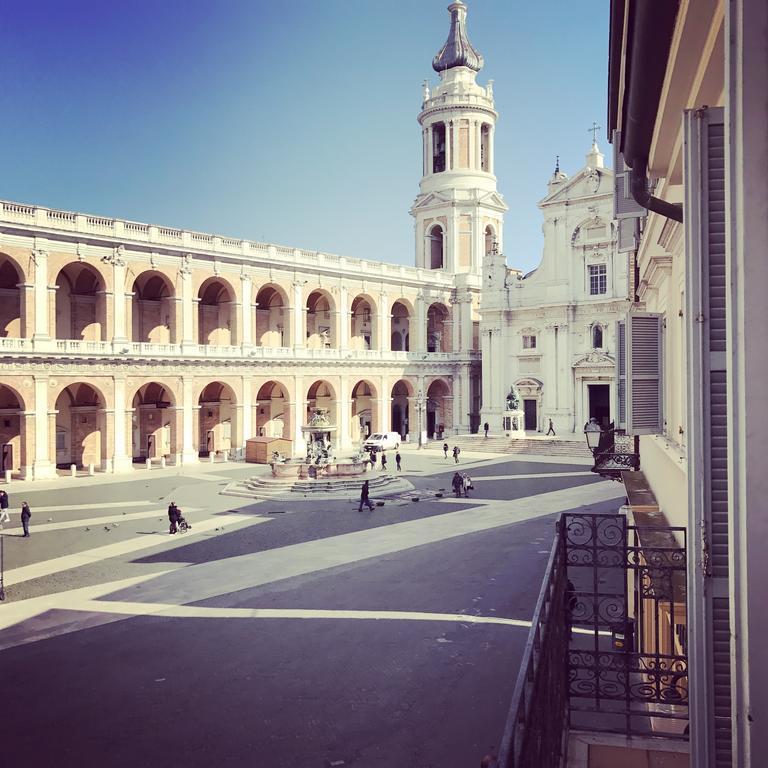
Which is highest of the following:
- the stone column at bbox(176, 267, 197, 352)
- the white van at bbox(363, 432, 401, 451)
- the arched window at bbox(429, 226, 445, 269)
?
the arched window at bbox(429, 226, 445, 269)

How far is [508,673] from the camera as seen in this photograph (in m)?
9.98

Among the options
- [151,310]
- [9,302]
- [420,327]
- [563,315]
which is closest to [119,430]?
[9,302]

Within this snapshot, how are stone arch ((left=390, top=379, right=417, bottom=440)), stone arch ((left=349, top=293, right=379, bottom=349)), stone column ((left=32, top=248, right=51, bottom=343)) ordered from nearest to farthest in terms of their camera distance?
1. stone column ((left=32, top=248, right=51, bottom=343))
2. stone arch ((left=349, top=293, right=379, bottom=349))
3. stone arch ((left=390, top=379, right=417, bottom=440))

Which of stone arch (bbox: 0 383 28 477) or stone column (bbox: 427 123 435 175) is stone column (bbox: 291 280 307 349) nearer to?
stone arch (bbox: 0 383 28 477)

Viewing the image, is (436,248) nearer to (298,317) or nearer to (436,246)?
(436,246)

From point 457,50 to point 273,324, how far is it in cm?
2368

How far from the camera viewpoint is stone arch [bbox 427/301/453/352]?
5091 centimetres

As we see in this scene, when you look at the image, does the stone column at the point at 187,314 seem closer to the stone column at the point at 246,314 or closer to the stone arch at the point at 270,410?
the stone column at the point at 246,314

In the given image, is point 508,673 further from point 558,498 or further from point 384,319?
point 384,319

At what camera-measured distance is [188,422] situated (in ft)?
119

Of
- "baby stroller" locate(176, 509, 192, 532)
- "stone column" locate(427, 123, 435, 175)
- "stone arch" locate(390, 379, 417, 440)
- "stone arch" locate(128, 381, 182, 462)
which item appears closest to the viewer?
"baby stroller" locate(176, 509, 192, 532)

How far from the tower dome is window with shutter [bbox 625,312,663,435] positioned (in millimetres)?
47724

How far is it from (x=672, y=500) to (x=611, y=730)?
2317 mm

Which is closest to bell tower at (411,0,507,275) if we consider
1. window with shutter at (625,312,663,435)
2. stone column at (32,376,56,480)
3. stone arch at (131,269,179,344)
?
stone arch at (131,269,179,344)
